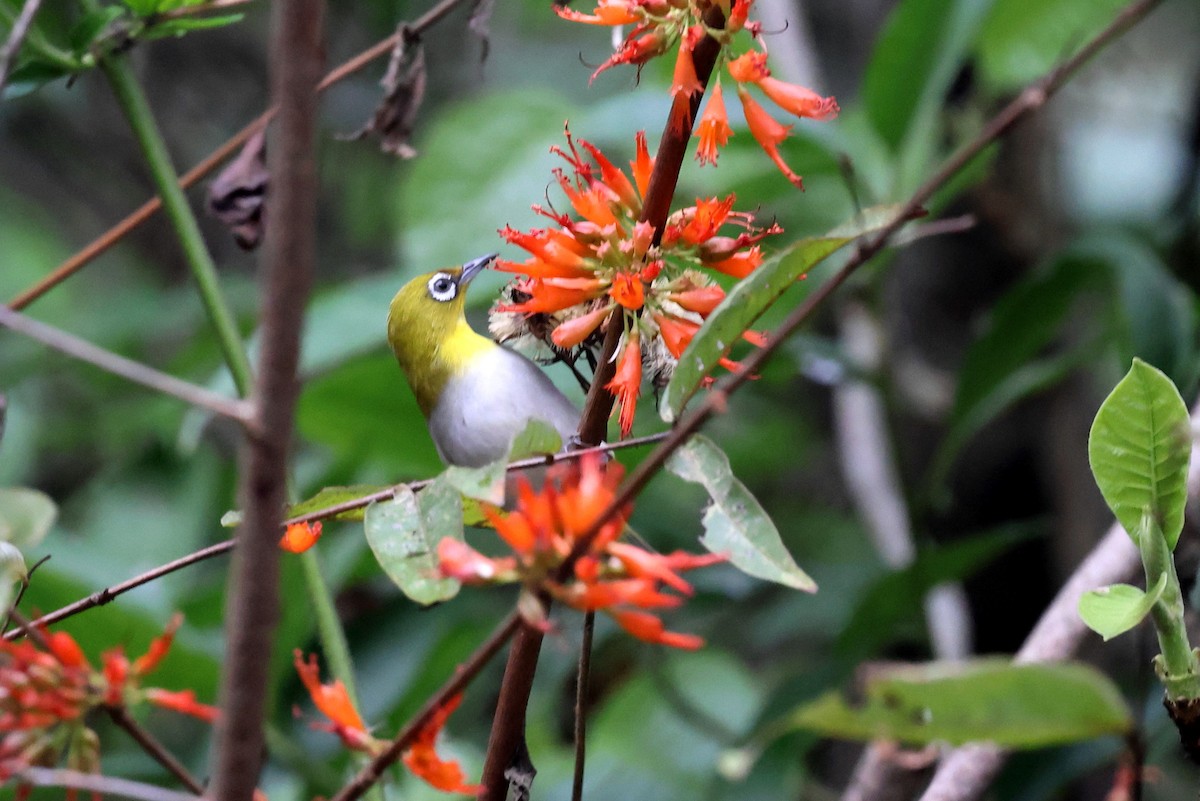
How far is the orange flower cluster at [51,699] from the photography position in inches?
28.4

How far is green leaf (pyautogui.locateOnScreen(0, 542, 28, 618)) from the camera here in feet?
2.34

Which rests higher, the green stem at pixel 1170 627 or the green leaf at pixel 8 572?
the green leaf at pixel 8 572

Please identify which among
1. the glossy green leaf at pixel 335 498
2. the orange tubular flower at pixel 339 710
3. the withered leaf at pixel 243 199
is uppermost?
the withered leaf at pixel 243 199

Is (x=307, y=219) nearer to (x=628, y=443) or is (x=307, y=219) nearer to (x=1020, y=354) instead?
(x=628, y=443)

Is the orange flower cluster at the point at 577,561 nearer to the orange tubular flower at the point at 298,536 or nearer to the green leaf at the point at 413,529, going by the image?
the green leaf at the point at 413,529

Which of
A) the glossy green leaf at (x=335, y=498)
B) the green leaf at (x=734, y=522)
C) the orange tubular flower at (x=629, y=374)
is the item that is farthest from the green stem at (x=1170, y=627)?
the glossy green leaf at (x=335, y=498)

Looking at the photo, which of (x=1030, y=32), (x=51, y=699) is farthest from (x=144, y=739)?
(x=1030, y=32)

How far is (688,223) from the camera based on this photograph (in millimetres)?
840

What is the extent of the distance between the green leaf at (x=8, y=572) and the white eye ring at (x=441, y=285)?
2.45ft

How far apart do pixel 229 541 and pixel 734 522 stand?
0.98 ft

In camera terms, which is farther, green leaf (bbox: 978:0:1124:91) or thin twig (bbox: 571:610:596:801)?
green leaf (bbox: 978:0:1124:91)

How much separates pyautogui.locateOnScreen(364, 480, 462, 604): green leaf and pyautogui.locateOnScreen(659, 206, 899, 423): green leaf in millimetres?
144

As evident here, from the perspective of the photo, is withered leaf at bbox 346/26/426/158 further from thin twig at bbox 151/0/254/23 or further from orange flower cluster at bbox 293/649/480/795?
orange flower cluster at bbox 293/649/480/795

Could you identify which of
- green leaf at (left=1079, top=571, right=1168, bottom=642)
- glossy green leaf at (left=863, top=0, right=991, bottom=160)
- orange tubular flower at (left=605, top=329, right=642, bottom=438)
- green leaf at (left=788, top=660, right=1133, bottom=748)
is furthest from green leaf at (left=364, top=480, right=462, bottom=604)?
glossy green leaf at (left=863, top=0, right=991, bottom=160)
